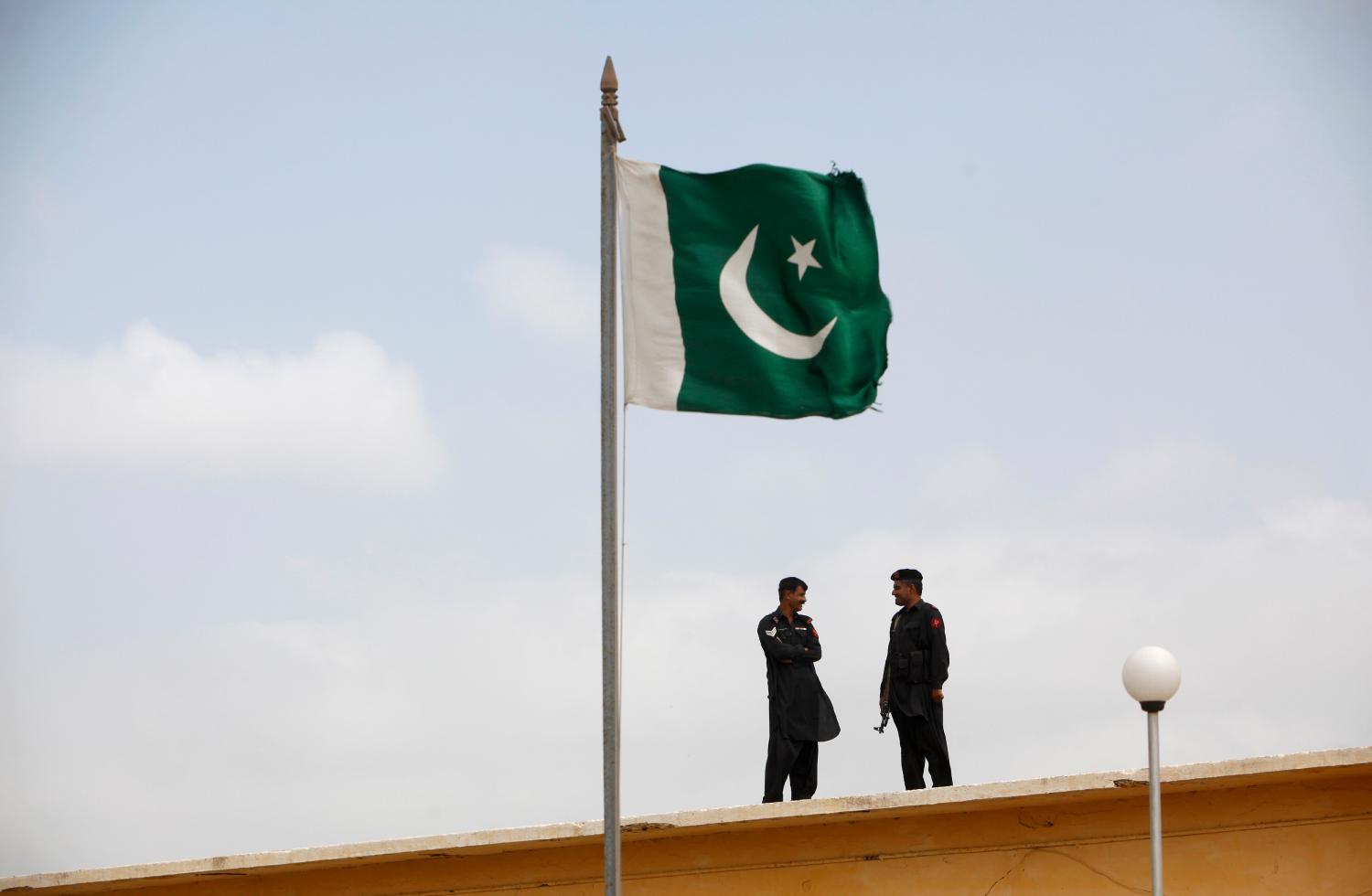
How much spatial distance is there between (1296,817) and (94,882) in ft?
23.6

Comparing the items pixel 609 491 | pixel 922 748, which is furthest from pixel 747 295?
pixel 922 748

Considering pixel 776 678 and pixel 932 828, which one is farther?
pixel 776 678

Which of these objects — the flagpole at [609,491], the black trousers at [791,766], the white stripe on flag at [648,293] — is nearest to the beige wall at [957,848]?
the black trousers at [791,766]

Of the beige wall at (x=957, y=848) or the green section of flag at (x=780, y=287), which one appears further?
the beige wall at (x=957, y=848)

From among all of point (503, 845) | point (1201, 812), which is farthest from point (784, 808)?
point (1201, 812)

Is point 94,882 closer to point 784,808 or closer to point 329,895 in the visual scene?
point 329,895

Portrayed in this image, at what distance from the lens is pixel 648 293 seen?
8.12m

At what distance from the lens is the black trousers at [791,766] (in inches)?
452

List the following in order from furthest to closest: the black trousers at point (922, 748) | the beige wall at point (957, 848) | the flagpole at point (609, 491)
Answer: the black trousers at point (922, 748) → the beige wall at point (957, 848) → the flagpole at point (609, 491)

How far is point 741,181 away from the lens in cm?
831

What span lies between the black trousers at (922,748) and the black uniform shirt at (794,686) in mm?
455

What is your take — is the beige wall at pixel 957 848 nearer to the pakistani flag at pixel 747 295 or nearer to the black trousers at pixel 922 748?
the black trousers at pixel 922 748

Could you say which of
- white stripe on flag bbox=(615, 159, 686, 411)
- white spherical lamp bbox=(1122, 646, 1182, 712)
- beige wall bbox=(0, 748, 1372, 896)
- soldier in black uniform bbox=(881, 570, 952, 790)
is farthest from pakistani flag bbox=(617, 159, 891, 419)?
soldier in black uniform bbox=(881, 570, 952, 790)

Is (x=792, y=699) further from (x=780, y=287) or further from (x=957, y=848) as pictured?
(x=780, y=287)
